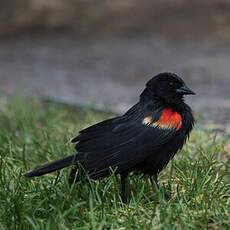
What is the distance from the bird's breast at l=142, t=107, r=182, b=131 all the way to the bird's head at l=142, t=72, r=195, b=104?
0.49 feet

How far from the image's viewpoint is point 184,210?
4.54m

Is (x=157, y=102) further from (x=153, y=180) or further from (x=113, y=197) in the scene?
(x=113, y=197)

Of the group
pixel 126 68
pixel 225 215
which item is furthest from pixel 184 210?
pixel 126 68

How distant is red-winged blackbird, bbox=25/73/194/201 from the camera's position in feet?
16.1

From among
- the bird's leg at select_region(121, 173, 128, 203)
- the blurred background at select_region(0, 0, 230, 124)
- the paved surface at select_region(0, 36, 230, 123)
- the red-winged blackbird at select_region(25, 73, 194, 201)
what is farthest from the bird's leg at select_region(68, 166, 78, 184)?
the blurred background at select_region(0, 0, 230, 124)

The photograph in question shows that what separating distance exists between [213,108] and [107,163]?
13.0 feet

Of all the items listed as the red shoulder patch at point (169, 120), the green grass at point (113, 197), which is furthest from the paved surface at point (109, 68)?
the red shoulder patch at point (169, 120)

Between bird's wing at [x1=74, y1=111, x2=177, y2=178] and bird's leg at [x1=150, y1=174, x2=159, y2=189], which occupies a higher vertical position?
bird's wing at [x1=74, y1=111, x2=177, y2=178]

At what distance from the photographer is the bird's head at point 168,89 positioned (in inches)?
207

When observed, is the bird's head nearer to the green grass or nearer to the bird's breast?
the bird's breast

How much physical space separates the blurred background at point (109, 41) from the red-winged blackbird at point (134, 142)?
5711 mm

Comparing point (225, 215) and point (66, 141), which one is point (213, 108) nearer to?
point (66, 141)

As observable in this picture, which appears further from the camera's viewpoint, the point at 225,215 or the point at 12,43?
the point at 12,43

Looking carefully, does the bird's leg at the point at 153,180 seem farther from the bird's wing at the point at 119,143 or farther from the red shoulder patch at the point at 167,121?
the red shoulder patch at the point at 167,121
